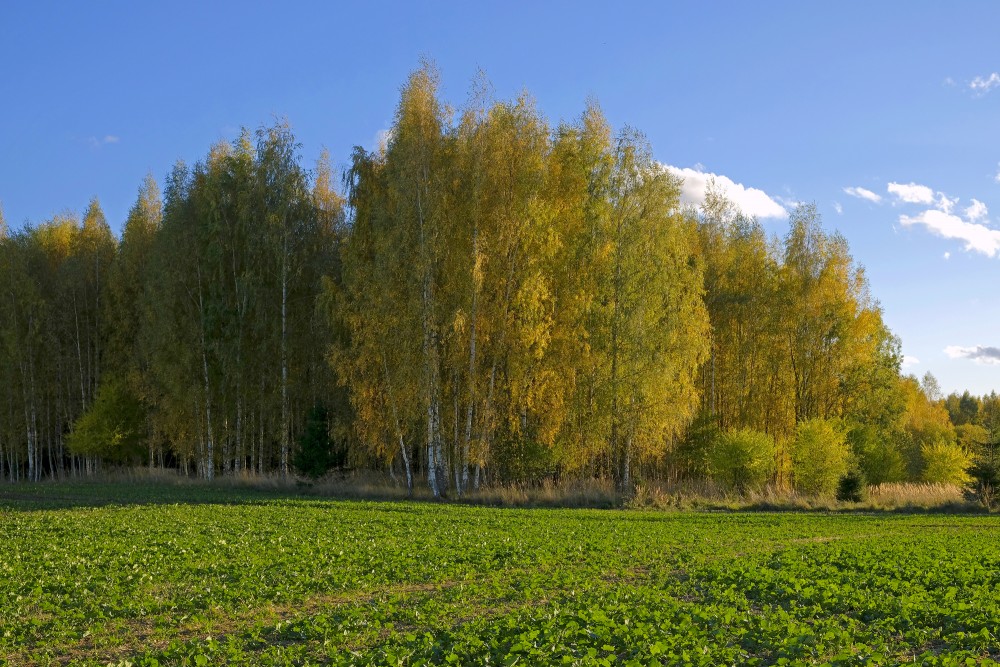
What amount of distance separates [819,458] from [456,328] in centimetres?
1738

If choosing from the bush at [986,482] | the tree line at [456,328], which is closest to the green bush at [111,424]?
the tree line at [456,328]

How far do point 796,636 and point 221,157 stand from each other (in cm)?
4027

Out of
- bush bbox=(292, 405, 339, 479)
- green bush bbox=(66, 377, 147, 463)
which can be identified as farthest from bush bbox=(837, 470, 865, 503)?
green bush bbox=(66, 377, 147, 463)

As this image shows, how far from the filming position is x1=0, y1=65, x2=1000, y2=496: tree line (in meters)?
32.0

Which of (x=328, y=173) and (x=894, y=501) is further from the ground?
(x=328, y=173)

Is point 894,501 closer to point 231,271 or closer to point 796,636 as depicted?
point 796,636

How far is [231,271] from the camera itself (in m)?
40.8

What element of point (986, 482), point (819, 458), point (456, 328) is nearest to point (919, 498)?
point (986, 482)

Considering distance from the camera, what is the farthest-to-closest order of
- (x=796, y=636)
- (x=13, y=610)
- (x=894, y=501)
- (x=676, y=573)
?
(x=894, y=501) → (x=676, y=573) → (x=13, y=610) → (x=796, y=636)

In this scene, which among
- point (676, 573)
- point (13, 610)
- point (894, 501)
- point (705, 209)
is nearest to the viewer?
point (13, 610)

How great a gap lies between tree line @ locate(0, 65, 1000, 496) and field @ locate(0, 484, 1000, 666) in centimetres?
1015

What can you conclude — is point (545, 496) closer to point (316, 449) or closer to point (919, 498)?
point (316, 449)

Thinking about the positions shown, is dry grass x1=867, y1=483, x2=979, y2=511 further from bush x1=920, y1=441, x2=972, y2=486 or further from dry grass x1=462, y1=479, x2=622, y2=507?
dry grass x1=462, y1=479, x2=622, y2=507

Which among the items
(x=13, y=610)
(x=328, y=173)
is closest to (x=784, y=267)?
(x=328, y=173)
